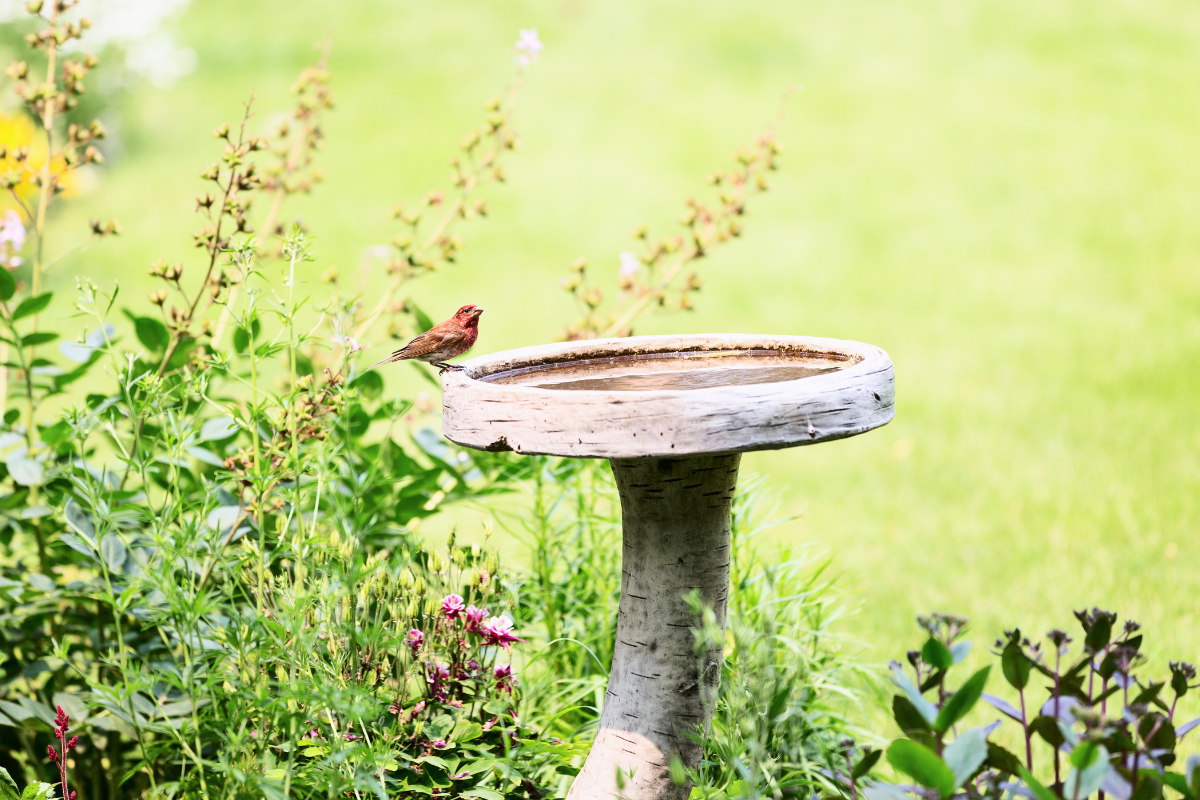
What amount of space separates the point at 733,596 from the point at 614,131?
852cm

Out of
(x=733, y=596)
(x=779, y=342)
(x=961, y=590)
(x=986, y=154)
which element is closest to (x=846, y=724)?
(x=733, y=596)

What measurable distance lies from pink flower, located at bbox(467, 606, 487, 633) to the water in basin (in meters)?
0.45

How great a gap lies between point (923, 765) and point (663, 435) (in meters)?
0.60

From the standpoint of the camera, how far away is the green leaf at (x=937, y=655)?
1573 millimetres

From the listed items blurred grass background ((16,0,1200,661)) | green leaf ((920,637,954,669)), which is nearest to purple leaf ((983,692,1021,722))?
green leaf ((920,637,954,669))

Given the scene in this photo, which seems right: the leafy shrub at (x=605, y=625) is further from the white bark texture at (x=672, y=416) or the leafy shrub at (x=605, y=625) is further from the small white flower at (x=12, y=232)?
the small white flower at (x=12, y=232)

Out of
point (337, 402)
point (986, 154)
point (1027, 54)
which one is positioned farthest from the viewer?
point (1027, 54)

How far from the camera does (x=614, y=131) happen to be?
10.6 meters

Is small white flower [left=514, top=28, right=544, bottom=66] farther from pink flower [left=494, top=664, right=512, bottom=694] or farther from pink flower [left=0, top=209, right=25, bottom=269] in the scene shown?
pink flower [left=494, top=664, right=512, bottom=694]

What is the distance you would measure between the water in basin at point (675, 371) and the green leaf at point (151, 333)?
920 mm

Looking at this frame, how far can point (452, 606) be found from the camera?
6.56ft

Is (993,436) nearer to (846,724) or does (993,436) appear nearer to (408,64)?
(846,724)

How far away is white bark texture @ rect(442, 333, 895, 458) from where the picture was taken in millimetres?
1659

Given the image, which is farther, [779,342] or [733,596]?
[733,596]
